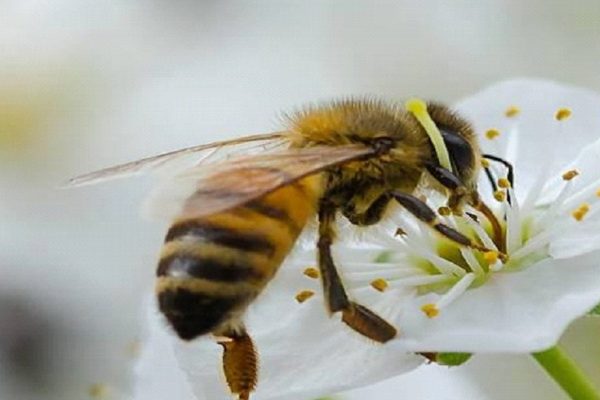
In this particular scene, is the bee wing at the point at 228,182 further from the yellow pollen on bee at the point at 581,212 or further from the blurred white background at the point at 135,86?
the blurred white background at the point at 135,86

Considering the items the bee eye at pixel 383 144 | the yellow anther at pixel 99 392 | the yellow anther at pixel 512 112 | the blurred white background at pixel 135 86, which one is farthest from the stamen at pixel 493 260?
the blurred white background at pixel 135 86

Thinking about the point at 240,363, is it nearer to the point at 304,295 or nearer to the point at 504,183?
the point at 304,295

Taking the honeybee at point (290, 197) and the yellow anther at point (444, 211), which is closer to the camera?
the honeybee at point (290, 197)


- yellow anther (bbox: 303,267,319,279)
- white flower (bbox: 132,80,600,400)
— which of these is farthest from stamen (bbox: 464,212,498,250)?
yellow anther (bbox: 303,267,319,279)

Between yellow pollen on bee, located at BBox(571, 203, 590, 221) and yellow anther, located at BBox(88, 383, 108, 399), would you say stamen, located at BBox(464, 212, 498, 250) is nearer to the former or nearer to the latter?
yellow pollen on bee, located at BBox(571, 203, 590, 221)

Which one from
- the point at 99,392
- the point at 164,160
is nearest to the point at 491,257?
the point at 164,160

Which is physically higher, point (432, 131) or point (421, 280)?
point (432, 131)
